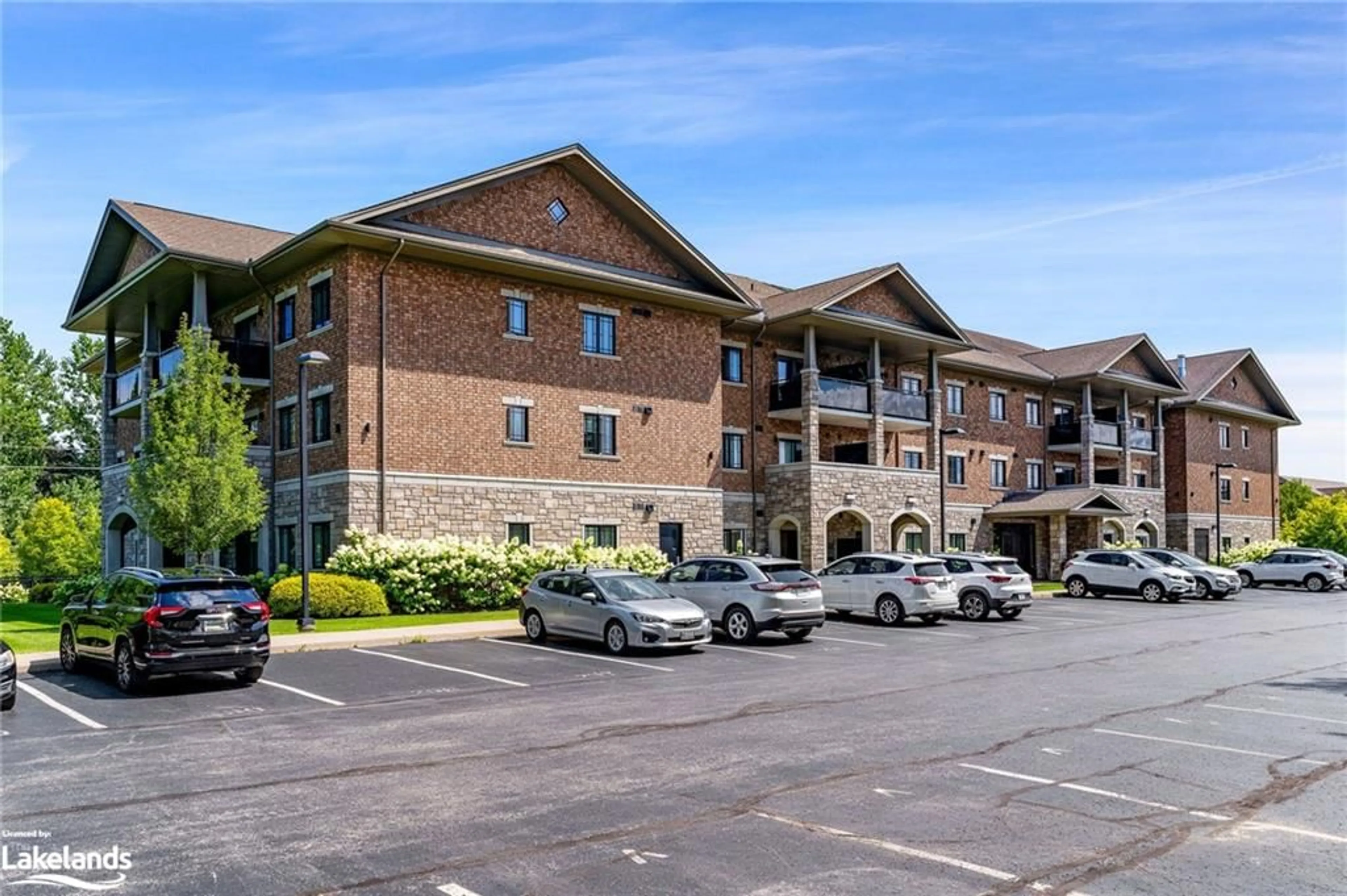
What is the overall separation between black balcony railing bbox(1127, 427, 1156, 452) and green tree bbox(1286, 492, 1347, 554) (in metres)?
13.9

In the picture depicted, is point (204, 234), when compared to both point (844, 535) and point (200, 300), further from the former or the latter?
point (844, 535)

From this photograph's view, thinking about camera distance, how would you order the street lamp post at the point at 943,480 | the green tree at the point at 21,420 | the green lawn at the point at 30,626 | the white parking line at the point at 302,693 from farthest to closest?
the green tree at the point at 21,420 < the street lamp post at the point at 943,480 < the green lawn at the point at 30,626 < the white parking line at the point at 302,693

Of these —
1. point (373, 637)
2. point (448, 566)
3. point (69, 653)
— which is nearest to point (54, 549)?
point (448, 566)

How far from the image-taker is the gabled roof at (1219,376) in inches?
2188

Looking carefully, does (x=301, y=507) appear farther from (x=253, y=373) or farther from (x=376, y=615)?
(x=253, y=373)

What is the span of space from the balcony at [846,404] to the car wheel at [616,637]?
1934 cm

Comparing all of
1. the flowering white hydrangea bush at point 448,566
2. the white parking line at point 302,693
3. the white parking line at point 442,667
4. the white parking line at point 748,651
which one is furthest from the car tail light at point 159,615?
the flowering white hydrangea bush at point 448,566

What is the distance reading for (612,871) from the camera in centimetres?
664

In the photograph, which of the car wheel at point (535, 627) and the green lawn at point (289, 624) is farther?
the car wheel at point (535, 627)

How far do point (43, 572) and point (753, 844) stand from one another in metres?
53.3

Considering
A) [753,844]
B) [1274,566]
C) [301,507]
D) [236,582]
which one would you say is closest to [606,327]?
[301,507]

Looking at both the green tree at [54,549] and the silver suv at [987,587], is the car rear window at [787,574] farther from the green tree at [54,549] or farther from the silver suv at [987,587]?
the green tree at [54,549]

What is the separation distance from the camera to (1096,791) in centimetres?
870

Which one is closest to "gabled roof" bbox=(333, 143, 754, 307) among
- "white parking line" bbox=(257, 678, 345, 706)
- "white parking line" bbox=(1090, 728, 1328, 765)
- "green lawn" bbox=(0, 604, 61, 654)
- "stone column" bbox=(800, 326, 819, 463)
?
"stone column" bbox=(800, 326, 819, 463)
